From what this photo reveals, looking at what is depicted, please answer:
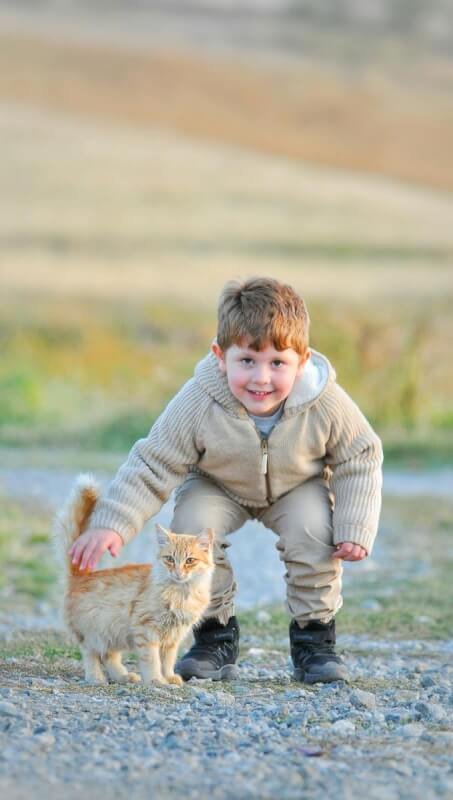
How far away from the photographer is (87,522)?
581 cm

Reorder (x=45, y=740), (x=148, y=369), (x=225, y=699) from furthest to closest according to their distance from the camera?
(x=148, y=369) < (x=225, y=699) < (x=45, y=740)

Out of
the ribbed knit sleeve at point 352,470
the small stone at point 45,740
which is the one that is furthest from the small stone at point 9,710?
the ribbed knit sleeve at point 352,470

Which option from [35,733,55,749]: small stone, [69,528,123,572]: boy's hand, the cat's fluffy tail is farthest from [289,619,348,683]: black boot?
[35,733,55,749]: small stone

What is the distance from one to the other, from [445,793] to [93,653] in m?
2.15

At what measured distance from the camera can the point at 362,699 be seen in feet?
16.5

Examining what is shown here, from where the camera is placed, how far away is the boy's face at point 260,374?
220 inches

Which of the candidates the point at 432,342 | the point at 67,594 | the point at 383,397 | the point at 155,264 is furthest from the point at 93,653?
the point at 155,264

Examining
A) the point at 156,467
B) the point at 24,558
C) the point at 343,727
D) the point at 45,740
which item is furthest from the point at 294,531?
the point at 24,558

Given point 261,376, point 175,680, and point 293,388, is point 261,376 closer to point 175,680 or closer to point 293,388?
point 293,388

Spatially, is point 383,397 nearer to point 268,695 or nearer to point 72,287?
point 72,287

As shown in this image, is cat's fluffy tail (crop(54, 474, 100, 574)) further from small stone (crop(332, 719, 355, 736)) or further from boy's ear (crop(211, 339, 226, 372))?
small stone (crop(332, 719, 355, 736))

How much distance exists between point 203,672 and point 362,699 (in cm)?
94

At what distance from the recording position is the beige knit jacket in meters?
5.73

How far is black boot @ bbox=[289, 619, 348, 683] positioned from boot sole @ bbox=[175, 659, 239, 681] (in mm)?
260
